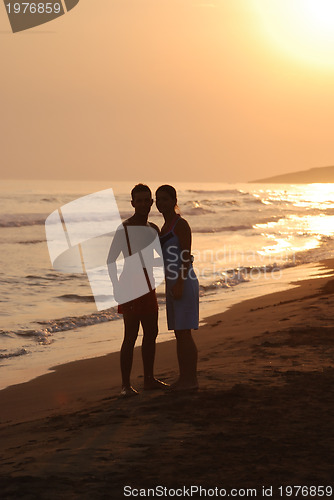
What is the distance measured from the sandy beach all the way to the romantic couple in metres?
0.30

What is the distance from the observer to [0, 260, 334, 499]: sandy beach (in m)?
3.67

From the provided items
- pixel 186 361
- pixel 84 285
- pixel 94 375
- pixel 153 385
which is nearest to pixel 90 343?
pixel 94 375

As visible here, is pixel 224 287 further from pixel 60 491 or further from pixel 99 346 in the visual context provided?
pixel 60 491

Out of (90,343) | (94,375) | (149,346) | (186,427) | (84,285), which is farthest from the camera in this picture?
(84,285)

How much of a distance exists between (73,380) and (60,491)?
3632 mm

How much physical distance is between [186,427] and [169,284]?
4.29 ft

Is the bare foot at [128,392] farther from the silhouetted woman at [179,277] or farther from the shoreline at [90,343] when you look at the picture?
the shoreline at [90,343]

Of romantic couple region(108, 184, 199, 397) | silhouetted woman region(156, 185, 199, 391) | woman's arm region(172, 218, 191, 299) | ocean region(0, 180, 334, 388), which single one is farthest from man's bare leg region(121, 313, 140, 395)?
ocean region(0, 180, 334, 388)

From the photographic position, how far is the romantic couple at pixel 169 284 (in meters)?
5.41

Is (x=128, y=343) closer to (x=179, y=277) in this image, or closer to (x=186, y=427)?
(x=179, y=277)

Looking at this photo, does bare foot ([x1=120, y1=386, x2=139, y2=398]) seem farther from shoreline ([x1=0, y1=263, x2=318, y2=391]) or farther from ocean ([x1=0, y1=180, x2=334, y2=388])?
ocean ([x1=0, y1=180, x2=334, y2=388])

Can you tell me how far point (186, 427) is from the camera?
14.9ft

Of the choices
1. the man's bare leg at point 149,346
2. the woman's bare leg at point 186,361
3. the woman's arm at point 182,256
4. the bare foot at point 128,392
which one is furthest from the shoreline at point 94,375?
the woman's arm at point 182,256

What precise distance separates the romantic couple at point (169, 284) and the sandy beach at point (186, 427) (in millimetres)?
298
